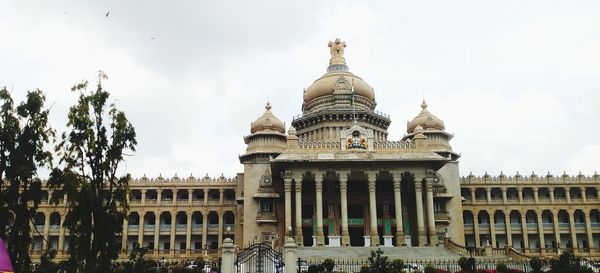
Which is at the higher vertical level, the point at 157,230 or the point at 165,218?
the point at 165,218

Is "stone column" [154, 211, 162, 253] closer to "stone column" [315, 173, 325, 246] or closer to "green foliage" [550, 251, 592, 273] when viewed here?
"stone column" [315, 173, 325, 246]

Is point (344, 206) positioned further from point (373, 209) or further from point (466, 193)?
point (466, 193)

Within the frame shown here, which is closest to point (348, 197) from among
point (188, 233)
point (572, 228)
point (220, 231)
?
point (220, 231)

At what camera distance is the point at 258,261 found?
94.2 feet

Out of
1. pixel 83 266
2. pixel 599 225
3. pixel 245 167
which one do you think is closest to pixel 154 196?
pixel 245 167

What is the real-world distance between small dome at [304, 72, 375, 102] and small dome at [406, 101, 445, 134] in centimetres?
563

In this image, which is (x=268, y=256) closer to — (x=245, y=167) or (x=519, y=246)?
(x=245, y=167)

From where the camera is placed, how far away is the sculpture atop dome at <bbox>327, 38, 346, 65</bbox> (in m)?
64.8

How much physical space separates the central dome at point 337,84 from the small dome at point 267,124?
507 centimetres

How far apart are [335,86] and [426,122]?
33.2ft

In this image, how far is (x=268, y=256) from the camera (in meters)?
29.9

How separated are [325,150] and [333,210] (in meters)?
Answer: 5.59

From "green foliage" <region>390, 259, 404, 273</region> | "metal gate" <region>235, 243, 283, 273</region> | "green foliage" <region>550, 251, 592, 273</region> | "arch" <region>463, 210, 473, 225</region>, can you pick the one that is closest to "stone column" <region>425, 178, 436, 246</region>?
"green foliage" <region>550, 251, 592, 273</region>

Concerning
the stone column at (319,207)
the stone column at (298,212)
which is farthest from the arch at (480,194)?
the stone column at (298,212)
